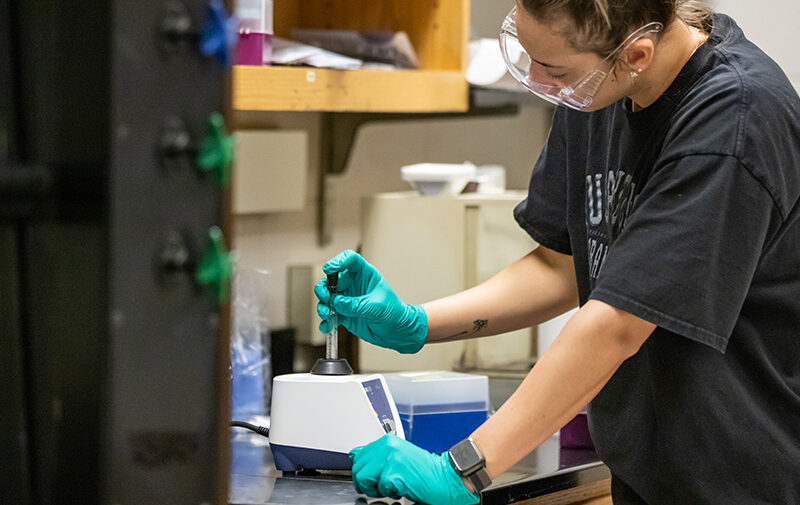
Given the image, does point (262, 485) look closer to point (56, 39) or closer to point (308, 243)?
point (56, 39)

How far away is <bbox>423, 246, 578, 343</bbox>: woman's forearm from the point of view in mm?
1616

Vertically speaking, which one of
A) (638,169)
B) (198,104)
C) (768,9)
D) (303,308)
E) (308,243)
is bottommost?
(303,308)

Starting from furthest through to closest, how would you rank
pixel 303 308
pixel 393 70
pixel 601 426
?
pixel 303 308, pixel 393 70, pixel 601 426

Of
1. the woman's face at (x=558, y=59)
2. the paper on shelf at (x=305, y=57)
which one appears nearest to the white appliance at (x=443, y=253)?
the paper on shelf at (x=305, y=57)

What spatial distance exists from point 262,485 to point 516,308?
1.72 ft

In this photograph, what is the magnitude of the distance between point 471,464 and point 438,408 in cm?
39

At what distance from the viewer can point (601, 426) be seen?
1396mm

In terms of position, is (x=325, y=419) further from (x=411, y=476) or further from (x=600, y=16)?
(x=600, y=16)

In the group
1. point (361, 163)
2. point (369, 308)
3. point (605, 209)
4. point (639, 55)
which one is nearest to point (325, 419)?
point (369, 308)

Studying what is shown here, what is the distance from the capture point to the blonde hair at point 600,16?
3.98 feet

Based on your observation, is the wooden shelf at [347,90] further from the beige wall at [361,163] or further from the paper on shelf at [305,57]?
the beige wall at [361,163]

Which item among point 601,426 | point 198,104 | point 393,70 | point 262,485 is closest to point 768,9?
point 393,70

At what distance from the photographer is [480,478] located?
→ 4.01ft

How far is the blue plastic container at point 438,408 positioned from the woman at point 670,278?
246 mm
